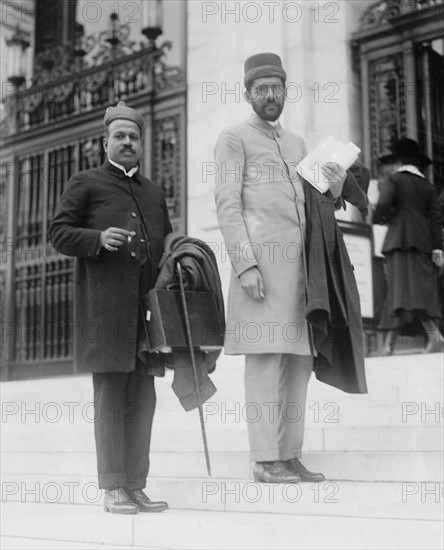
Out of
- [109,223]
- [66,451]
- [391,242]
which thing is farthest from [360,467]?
[391,242]

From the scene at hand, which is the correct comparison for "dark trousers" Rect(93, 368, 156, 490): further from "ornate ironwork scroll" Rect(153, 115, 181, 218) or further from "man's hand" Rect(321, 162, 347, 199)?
"ornate ironwork scroll" Rect(153, 115, 181, 218)

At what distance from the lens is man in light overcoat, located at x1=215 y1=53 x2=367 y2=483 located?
4.41 m

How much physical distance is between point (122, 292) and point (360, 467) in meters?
1.42

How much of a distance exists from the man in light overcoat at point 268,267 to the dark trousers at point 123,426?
0.45 metres

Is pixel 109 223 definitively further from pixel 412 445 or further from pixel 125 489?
pixel 412 445

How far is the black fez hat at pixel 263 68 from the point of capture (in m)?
4.61

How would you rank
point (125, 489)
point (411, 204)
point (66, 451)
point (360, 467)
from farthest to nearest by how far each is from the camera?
point (411, 204) < point (66, 451) < point (360, 467) < point (125, 489)

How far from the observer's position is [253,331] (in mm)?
4430

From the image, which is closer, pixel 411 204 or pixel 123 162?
pixel 123 162

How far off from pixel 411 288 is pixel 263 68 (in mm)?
3413

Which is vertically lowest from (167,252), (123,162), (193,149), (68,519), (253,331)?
(68,519)

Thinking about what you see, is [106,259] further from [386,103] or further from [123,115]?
[386,103]

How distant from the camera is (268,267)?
451 centimetres

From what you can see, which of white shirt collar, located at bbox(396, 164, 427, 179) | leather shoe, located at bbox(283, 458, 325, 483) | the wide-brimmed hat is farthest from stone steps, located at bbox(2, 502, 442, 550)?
the wide-brimmed hat
